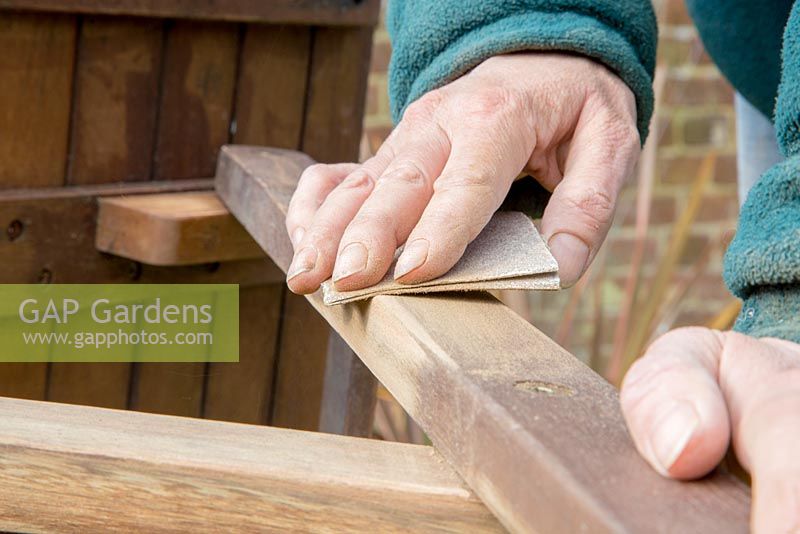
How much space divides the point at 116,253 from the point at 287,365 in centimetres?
32

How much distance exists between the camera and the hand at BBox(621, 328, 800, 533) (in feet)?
1.23

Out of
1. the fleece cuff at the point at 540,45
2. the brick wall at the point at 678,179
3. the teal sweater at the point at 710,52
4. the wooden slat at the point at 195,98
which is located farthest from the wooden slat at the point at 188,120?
the brick wall at the point at 678,179

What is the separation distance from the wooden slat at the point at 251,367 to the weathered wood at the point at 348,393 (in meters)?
0.10

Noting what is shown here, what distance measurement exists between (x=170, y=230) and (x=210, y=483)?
0.72 meters

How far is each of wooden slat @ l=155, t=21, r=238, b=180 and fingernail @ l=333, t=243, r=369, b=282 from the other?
69cm

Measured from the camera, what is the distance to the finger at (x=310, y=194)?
0.82m

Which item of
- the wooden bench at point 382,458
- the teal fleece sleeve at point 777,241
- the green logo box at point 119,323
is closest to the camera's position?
the wooden bench at point 382,458

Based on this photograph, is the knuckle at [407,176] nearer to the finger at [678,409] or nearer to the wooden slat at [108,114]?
the finger at [678,409]

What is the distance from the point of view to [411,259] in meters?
0.68

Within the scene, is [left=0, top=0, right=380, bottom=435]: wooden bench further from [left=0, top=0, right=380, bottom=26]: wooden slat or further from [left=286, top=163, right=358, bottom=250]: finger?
[left=286, top=163, right=358, bottom=250]: finger

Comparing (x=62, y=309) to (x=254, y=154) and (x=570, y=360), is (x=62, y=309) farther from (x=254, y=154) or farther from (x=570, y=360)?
(x=570, y=360)

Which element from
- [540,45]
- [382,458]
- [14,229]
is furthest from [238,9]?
[382,458]

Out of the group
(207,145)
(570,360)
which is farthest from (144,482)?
(207,145)

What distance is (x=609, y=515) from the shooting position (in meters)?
0.39
